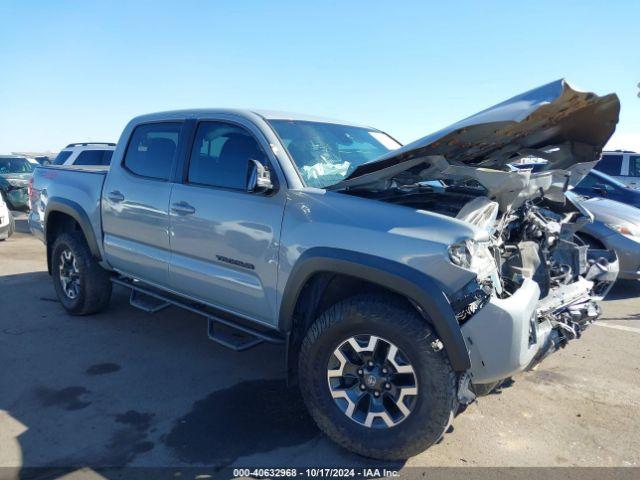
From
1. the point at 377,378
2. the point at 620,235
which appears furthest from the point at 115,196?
the point at 620,235

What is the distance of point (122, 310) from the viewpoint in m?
6.01

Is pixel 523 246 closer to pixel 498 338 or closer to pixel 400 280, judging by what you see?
pixel 498 338

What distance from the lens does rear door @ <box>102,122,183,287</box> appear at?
14.5 feet

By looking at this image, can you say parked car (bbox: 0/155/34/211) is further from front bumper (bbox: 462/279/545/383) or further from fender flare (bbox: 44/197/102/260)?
front bumper (bbox: 462/279/545/383)

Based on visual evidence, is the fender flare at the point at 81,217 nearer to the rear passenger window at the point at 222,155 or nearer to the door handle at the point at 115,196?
the door handle at the point at 115,196

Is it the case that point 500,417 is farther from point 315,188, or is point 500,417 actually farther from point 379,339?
point 315,188

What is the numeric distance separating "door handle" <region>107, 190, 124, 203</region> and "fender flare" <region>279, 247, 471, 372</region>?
2.29 m

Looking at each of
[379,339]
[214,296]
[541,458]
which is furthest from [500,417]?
[214,296]

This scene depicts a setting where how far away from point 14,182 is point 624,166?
16.4m

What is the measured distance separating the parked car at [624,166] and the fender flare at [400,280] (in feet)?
39.7

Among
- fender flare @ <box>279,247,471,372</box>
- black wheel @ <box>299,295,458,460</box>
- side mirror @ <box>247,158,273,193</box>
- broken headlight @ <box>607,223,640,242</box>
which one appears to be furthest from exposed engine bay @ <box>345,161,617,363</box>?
broken headlight @ <box>607,223,640,242</box>

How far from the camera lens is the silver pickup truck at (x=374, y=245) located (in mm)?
2867

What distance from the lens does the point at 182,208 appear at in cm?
414

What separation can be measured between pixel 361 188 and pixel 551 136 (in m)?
1.53
